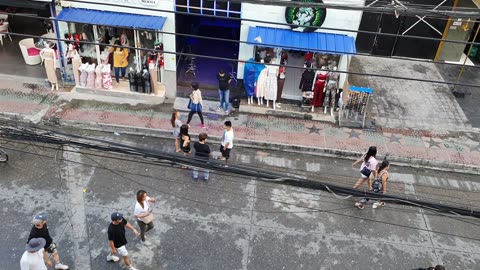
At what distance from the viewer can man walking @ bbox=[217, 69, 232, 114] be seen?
41.1 ft

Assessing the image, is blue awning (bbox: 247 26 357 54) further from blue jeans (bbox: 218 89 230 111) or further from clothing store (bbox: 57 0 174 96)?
Answer: clothing store (bbox: 57 0 174 96)

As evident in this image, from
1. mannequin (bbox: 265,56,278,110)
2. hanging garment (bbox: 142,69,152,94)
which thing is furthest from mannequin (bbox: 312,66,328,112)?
hanging garment (bbox: 142,69,152,94)

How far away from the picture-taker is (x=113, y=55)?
13.5 metres

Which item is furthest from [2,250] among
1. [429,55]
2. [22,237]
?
[429,55]

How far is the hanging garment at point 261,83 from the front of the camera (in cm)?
1296

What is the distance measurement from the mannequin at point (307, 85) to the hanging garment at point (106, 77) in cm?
566

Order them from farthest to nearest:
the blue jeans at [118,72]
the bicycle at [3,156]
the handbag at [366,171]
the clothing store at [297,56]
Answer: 1. the blue jeans at [118,72]
2. the clothing store at [297,56]
3. the bicycle at [3,156]
4. the handbag at [366,171]

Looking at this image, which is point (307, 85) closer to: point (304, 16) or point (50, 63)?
point (304, 16)

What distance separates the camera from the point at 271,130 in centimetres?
1267

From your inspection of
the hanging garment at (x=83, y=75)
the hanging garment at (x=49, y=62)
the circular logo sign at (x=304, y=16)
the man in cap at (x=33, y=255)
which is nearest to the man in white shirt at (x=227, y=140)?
the circular logo sign at (x=304, y=16)

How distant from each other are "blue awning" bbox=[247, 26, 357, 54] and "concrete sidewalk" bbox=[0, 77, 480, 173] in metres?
2.20

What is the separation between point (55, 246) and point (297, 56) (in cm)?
853

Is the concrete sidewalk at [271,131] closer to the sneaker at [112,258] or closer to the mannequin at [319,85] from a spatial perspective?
the mannequin at [319,85]

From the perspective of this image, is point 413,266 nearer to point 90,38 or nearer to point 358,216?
point 358,216
